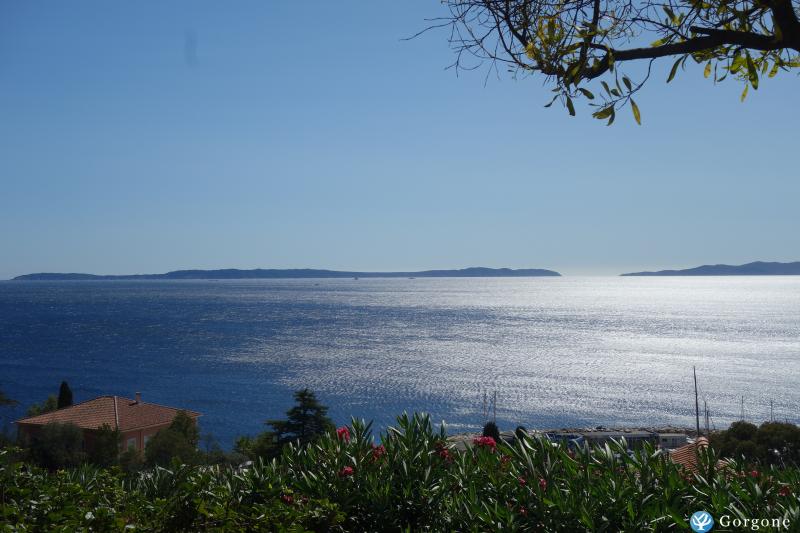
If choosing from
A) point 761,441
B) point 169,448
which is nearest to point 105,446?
point 169,448

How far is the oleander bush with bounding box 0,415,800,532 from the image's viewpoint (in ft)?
8.77

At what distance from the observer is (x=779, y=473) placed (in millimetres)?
3283

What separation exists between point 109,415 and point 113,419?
2.49 ft

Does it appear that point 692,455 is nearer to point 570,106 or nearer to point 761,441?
point 570,106

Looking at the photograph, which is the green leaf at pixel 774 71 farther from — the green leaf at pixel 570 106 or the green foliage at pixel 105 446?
the green foliage at pixel 105 446

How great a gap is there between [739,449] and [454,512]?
76.0ft

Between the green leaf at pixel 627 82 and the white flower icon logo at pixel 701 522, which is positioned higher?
A: the green leaf at pixel 627 82

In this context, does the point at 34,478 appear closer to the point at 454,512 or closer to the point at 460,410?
the point at 454,512

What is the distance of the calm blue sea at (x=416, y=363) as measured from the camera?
1879 inches

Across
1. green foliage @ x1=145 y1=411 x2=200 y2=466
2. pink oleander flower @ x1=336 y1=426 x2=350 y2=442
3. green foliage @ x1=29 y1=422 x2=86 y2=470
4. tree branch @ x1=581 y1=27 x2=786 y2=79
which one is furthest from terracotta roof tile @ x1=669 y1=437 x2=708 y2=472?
green foliage @ x1=29 y1=422 x2=86 y2=470

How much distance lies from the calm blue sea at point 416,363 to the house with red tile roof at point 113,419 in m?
5.65

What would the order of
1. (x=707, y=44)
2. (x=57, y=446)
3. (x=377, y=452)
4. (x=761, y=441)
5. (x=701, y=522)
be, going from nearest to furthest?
(x=707, y=44) < (x=701, y=522) < (x=377, y=452) < (x=761, y=441) < (x=57, y=446)

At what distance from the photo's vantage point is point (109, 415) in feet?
111

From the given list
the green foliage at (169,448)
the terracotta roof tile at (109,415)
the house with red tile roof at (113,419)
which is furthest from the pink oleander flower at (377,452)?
the terracotta roof tile at (109,415)
